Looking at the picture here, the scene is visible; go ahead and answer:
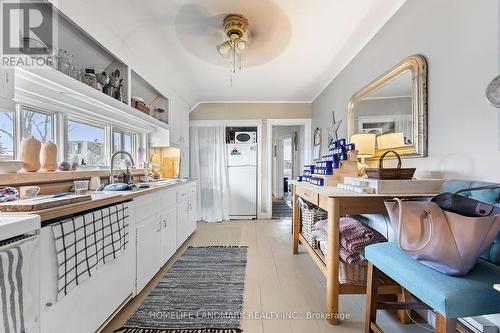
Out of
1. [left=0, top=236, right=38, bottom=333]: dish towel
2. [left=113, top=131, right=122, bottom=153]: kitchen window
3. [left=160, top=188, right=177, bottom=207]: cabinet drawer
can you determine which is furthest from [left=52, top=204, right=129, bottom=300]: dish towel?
[left=113, top=131, right=122, bottom=153]: kitchen window

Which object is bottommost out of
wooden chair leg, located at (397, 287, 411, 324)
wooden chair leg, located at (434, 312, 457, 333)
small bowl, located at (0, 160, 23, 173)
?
wooden chair leg, located at (397, 287, 411, 324)

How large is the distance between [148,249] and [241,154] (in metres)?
2.78

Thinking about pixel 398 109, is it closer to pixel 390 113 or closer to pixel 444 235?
pixel 390 113

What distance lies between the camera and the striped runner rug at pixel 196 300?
1492mm

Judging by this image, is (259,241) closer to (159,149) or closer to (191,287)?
(191,287)

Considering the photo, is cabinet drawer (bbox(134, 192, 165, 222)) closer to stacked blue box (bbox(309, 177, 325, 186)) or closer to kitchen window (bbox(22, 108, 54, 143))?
kitchen window (bbox(22, 108, 54, 143))

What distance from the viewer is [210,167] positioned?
4.35m

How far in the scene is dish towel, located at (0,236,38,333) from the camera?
30.1 inches

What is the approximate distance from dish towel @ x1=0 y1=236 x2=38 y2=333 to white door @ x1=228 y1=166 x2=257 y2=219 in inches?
141

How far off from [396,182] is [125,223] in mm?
1854

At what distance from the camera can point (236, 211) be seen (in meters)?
4.42

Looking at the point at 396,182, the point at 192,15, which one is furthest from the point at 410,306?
the point at 192,15

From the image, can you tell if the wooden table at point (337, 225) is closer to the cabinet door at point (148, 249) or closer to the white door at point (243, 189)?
the cabinet door at point (148, 249)

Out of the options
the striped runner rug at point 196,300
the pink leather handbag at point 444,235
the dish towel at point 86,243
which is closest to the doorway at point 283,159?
the striped runner rug at point 196,300
